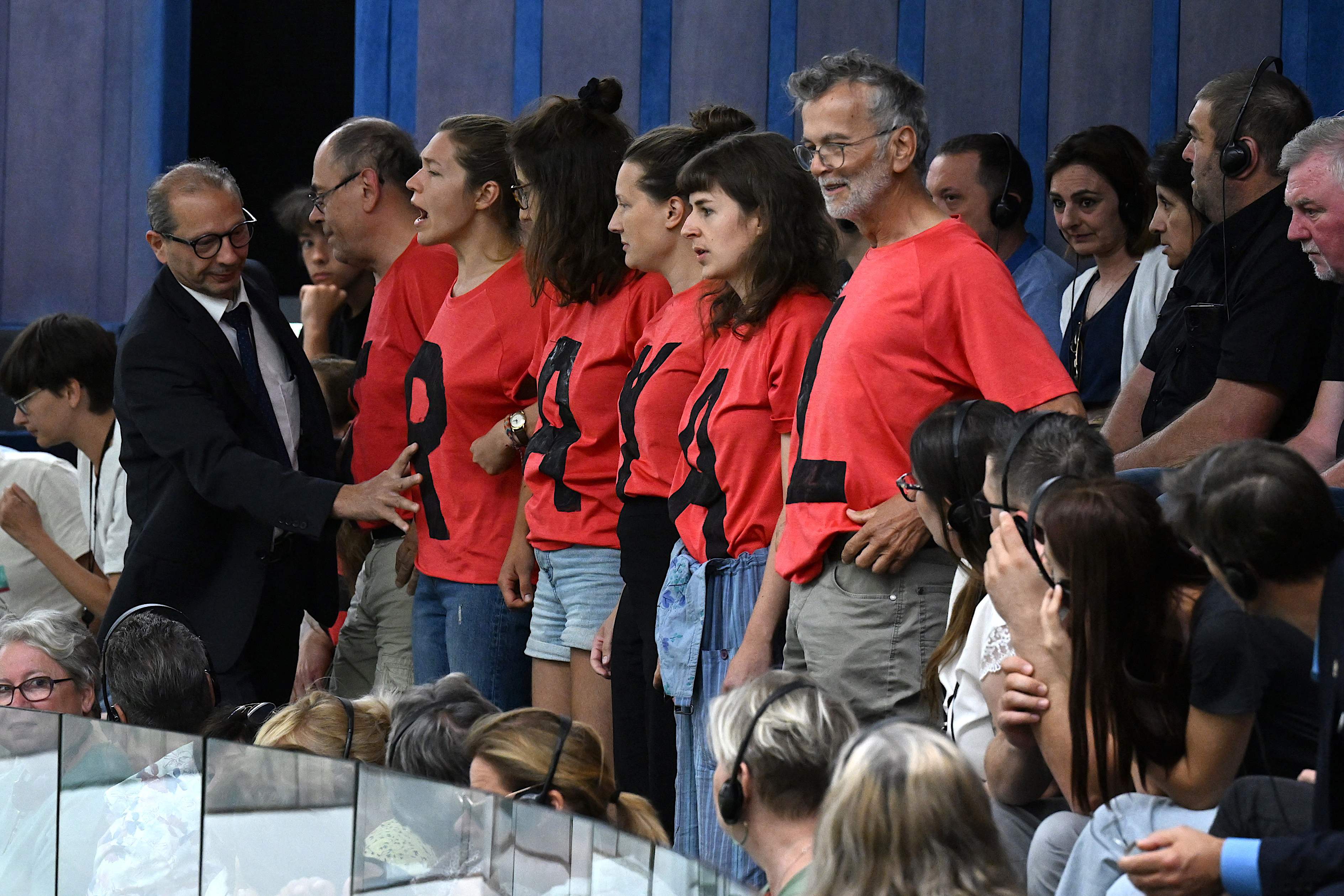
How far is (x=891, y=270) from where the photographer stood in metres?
2.69

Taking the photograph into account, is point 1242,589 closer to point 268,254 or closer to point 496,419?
point 496,419

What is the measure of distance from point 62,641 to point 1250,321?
2309 mm

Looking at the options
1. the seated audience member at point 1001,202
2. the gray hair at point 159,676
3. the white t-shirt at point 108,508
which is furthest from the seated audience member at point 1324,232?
the white t-shirt at point 108,508

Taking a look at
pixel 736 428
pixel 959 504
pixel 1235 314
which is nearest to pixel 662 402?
pixel 736 428

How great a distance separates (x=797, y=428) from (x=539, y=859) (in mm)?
971

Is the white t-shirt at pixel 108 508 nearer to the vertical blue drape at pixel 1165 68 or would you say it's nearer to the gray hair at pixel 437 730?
the gray hair at pixel 437 730

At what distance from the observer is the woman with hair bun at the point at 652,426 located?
3.10m

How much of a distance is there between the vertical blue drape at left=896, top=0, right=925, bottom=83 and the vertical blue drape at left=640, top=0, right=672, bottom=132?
27.1 inches

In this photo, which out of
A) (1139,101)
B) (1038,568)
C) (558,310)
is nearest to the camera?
(1038,568)

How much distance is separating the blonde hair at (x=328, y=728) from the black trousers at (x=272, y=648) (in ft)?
2.57

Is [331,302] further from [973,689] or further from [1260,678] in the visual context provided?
[1260,678]

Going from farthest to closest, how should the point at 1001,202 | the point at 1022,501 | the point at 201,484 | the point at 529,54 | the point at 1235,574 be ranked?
the point at 529,54 → the point at 1001,202 → the point at 201,484 → the point at 1022,501 → the point at 1235,574

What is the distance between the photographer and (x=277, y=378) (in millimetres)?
3773

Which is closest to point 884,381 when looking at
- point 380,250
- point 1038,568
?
point 1038,568
